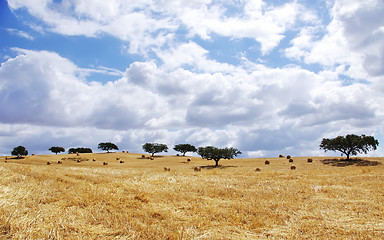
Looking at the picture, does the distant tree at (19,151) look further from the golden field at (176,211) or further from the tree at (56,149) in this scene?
the golden field at (176,211)

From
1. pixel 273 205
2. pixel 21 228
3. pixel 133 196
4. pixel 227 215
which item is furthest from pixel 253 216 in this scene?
pixel 21 228

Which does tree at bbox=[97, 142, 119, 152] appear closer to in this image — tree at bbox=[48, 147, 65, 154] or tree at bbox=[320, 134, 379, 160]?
tree at bbox=[48, 147, 65, 154]

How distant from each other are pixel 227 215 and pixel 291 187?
8.07 meters

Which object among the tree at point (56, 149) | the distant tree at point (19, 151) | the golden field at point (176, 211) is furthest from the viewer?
the tree at point (56, 149)

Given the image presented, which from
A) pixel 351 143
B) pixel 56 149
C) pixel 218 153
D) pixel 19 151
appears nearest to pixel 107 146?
pixel 56 149

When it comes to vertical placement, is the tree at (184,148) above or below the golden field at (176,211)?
above

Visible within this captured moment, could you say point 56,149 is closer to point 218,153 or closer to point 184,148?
point 184,148

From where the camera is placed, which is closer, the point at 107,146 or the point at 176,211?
the point at 176,211

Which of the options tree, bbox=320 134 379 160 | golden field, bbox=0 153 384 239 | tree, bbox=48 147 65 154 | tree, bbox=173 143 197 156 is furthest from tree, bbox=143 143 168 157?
golden field, bbox=0 153 384 239

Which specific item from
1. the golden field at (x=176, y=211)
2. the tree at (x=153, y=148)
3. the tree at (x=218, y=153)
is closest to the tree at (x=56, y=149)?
the tree at (x=153, y=148)

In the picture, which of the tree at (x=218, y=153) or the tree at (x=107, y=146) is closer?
the tree at (x=218, y=153)

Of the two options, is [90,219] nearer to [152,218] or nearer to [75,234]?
[75,234]

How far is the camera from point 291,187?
52.8 feet

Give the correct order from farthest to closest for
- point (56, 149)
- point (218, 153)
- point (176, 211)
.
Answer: point (56, 149) → point (218, 153) → point (176, 211)
